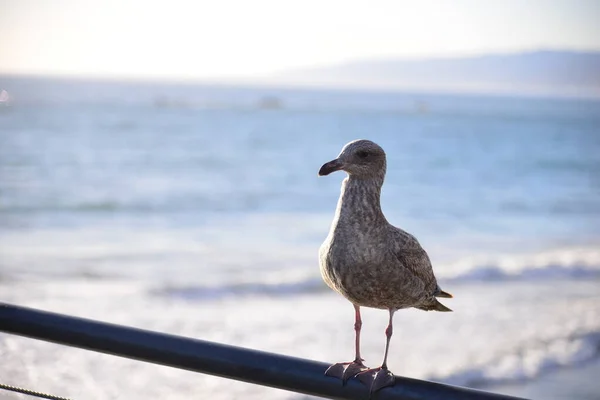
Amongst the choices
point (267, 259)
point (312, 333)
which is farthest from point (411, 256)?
point (267, 259)

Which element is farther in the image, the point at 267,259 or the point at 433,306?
the point at 267,259

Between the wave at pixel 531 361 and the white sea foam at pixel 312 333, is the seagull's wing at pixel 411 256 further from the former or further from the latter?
the wave at pixel 531 361

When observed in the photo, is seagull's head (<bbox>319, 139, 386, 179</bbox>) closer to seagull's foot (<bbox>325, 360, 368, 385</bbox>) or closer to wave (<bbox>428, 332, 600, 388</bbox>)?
seagull's foot (<bbox>325, 360, 368, 385</bbox>)

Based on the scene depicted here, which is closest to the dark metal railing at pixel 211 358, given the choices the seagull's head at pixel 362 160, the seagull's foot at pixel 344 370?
the seagull's foot at pixel 344 370

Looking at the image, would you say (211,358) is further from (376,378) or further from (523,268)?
(523,268)

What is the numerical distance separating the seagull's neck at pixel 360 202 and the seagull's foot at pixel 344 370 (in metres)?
0.35

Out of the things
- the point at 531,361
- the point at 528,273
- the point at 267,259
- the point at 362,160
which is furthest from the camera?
the point at 267,259

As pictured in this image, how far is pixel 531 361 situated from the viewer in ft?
24.1

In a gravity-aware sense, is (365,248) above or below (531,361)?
above

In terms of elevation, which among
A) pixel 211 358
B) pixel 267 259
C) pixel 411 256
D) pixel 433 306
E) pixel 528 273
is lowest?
pixel 211 358

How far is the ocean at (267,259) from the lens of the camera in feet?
23.1

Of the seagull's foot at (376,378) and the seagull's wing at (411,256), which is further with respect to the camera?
the seagull's wing at (411,256)

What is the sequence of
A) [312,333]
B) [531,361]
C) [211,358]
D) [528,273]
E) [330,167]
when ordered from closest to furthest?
[211,358] < [330,167] < [531,361] < [312,333] < [528,273]

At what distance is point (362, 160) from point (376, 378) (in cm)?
59
